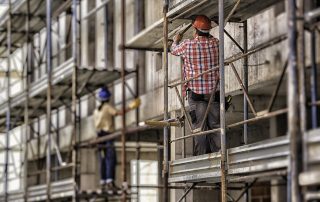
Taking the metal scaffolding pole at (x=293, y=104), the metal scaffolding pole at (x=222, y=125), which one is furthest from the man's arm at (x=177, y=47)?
the metal scaffolding pole at (x=293, y=104)

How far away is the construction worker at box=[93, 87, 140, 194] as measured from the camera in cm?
2192

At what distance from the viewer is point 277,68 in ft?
42.0

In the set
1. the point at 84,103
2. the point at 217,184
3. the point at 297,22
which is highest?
the point at 84,103

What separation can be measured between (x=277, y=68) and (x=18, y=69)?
21.3 metres

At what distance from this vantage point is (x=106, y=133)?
22375mm

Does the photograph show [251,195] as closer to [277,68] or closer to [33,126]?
[277,68]

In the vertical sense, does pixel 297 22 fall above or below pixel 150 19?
below

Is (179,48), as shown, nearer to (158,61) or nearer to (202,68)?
(202,68)

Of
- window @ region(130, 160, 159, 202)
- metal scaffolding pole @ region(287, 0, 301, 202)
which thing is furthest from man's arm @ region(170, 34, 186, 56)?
window @ region(130, 160, 159, 202)

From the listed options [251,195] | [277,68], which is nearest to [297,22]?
[277,68]

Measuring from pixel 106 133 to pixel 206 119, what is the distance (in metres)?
8.84

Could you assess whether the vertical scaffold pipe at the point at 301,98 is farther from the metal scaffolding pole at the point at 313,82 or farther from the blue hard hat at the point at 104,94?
the blue hard hat at the point at 104,94

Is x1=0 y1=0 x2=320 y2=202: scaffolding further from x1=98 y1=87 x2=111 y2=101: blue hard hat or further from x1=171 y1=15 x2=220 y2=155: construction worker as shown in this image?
x1=98 y1=87 x2=111 y2=101: blue hard hat

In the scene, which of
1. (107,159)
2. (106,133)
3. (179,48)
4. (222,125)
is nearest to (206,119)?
(179,48)
